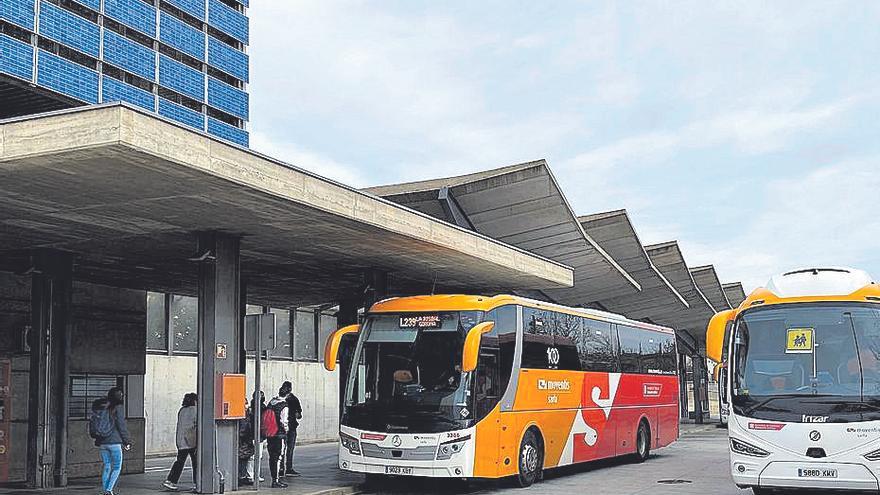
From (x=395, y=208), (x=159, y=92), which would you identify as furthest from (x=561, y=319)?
(x=159, y=92)

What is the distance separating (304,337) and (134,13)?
55884 mm

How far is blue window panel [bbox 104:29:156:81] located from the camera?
83.1 meters

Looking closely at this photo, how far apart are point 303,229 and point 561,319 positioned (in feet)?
19.5

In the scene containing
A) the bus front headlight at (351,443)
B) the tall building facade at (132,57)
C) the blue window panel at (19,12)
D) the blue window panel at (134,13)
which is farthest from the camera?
the blue window panel at (134,13)

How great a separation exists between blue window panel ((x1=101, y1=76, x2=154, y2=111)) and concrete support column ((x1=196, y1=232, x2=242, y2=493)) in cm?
6817

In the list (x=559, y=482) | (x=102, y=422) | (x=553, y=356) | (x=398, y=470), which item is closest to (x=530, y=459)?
(x=559, y=482)

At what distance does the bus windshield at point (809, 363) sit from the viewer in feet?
47.2

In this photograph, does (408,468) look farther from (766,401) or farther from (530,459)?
(766,401)

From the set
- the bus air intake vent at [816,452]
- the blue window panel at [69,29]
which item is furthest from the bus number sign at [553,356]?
the blue window panel at [69,29]

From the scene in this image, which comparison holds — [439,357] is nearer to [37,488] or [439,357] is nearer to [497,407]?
[497,407]

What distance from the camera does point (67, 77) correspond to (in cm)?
7919

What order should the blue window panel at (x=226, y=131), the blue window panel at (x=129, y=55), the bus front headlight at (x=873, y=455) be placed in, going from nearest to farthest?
the bus front headlight at (x=873, y=455) < the blue window panel at (x=129, y=55) < the blue window panel at (x=226, y=131)

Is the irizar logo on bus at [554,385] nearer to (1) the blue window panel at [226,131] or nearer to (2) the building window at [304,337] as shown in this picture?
(2) the building window at [304,337]

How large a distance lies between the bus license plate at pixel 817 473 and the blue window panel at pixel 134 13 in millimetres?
76741
